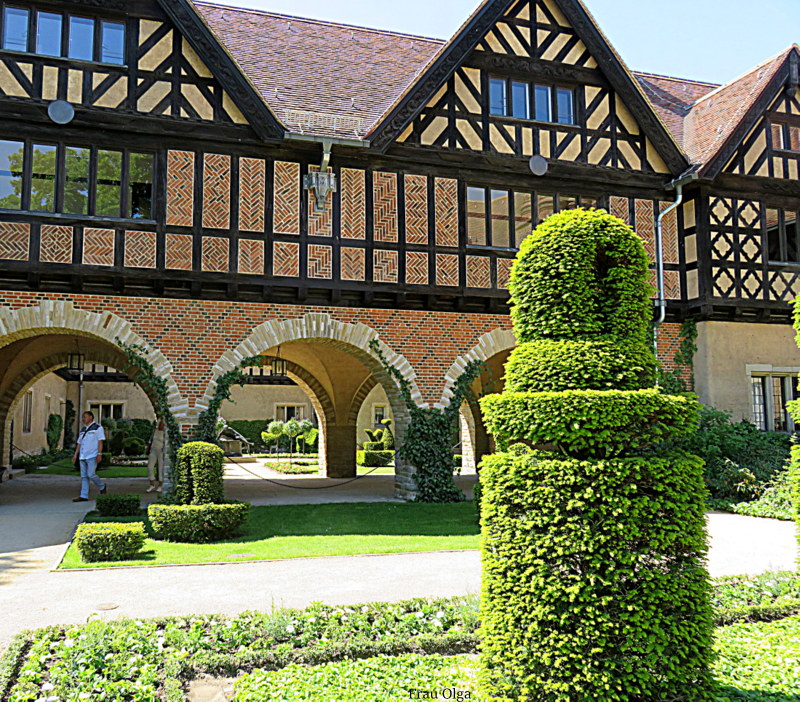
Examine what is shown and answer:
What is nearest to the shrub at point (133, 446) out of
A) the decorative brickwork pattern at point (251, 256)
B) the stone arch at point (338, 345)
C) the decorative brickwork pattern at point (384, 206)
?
the stone arch at point (338, 345)

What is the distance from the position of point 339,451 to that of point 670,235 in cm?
1020

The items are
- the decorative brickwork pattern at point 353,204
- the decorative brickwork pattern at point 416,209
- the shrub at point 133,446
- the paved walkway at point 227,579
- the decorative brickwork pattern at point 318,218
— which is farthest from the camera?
the shrub at point 133,446

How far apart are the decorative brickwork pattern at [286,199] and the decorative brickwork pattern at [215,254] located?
98 centimetres

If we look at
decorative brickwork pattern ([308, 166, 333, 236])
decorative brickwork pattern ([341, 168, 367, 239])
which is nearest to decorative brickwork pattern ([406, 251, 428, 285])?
decorative brickwork pattern ([341, 168, 367, 239])

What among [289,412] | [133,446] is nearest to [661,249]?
[133,446]

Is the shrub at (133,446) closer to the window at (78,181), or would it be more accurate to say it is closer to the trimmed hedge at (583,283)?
the window at (78,181)

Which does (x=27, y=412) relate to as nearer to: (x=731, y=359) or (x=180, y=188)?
(x=180, y=188)

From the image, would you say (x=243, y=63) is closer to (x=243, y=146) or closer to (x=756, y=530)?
(x=243, y=146)

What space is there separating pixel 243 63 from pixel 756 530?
13194 mm

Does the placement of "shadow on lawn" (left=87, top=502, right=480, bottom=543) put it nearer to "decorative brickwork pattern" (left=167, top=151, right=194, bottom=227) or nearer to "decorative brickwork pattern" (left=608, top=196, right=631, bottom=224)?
"decorative brickwork pattern" (left=167, top=151, right=194, bottom=227)

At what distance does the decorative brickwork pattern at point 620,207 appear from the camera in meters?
15.7

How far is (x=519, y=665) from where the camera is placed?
13.5 ft

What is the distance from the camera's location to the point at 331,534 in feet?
→ 34.8

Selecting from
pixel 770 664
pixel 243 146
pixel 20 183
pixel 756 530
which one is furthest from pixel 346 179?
pixel 770 664
